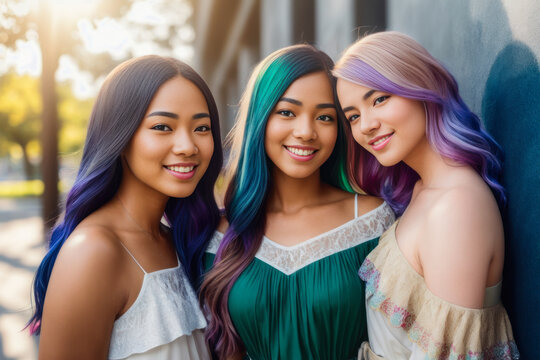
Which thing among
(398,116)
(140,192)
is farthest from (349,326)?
(140,192)

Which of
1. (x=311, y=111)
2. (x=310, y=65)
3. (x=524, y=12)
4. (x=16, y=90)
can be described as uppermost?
(x=524, y=12)

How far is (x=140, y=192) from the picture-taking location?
2.45 metres

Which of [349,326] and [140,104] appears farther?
[349,326]

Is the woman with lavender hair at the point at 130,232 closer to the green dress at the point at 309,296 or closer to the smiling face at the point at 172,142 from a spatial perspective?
the smiling face at the point at 172,142

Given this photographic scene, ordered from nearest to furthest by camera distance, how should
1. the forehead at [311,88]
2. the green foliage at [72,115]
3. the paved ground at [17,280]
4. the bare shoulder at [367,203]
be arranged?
the forehead at [311,88]
the bare shoulder at [367,203]
the paved ground at [17,280]
the green foliage at [72,115]

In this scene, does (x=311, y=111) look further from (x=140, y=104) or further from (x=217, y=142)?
(x=140, y=104)

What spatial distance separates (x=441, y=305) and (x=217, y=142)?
144 cm

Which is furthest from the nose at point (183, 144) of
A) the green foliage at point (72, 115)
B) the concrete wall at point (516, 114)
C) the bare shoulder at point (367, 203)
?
the green foliage at point (72, 115)

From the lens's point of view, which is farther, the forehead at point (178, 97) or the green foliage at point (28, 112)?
the green foliage at point (28, 112)

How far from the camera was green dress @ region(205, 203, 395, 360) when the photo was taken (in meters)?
2.36

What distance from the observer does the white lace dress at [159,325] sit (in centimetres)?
212

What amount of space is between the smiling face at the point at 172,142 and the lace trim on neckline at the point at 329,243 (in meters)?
0.58

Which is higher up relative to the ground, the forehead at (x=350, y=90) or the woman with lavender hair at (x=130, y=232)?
the forehead at (x=350, y=90)

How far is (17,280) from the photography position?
8.14 m
